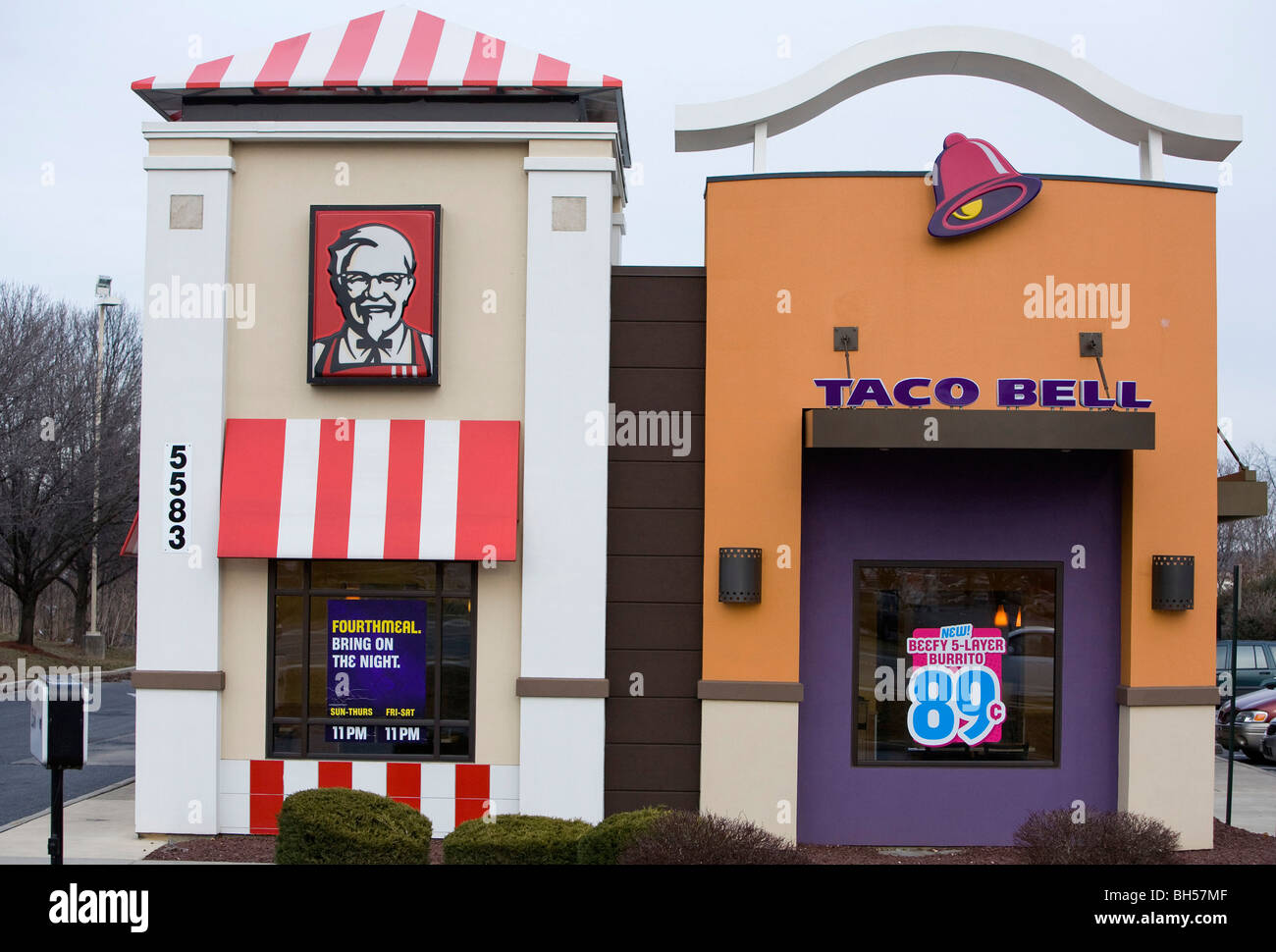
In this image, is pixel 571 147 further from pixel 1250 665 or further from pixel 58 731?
pixel 1250 665

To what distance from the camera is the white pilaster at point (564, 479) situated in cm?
997

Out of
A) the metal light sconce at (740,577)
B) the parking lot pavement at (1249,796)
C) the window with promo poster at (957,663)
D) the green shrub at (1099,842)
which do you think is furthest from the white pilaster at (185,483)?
the parking lot pavement at (1249,796)

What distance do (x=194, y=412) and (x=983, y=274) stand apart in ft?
25.0

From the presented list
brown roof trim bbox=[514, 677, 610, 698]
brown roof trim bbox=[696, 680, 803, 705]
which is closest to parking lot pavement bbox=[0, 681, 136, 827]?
brown roof trim bbox=[514, 677, 610, 698]

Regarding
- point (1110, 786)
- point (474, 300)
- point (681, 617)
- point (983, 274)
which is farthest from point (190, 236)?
point (1110, 786)

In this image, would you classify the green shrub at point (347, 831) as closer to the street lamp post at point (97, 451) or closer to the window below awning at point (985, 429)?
the window below awning at point (985, 429)

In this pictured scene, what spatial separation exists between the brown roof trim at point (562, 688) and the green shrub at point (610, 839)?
9.15 feet

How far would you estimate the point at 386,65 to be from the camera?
1058 centimetres

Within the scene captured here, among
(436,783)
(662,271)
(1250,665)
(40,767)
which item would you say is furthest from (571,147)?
(1250,665)

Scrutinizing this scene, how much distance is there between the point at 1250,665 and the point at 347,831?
18.7 meters

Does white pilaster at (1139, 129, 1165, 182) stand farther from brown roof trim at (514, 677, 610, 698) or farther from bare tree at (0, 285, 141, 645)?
bare tree at (0, 285, 141, 645)

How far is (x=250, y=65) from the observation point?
1067cm

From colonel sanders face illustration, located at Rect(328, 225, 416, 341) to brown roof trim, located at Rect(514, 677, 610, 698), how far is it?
3.58 meters
